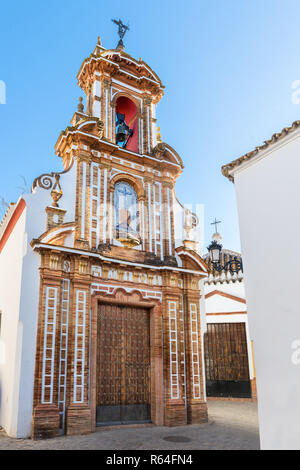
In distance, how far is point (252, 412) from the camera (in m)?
12.8

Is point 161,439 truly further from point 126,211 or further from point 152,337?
point 126,211

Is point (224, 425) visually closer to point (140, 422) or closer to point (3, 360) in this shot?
point (140, 422)

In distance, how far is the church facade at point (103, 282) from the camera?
922 cm

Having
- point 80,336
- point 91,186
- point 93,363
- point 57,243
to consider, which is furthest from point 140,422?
point 91,186

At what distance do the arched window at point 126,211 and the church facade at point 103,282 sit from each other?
3 centimetres

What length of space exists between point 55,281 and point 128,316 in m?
2.44

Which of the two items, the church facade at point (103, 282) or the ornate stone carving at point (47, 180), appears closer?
the church facade at point (103, 282)

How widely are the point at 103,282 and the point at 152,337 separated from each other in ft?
6.92

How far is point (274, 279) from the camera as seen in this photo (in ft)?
20.9

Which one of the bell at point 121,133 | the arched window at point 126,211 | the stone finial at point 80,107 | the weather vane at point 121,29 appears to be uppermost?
the weather vane at point 121,29

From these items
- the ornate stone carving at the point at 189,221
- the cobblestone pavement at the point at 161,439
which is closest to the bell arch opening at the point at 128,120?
the ornate stone carving at the point at 189,221

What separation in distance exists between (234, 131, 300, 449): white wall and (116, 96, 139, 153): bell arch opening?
6668mm

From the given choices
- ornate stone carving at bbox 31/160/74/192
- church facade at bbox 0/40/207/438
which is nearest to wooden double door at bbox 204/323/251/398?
church facade at bbox 0/40/207/438

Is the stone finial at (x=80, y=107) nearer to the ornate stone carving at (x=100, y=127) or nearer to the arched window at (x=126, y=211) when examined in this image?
the ornate stone carving at (x=100, y=127)
